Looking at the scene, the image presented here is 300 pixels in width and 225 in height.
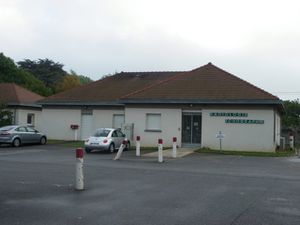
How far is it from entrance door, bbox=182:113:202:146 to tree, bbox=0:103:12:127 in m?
16.4

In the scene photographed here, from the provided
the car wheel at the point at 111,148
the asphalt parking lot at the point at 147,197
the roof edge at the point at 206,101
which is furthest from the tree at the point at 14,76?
the asphalt parking lot at the point at 147,197

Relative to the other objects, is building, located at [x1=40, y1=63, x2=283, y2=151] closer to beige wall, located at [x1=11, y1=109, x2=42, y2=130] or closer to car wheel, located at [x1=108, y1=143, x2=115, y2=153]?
car wheel, located at [x1=108, y1=143, x2=115, y2=153]

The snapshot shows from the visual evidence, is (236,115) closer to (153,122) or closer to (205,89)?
(205,89)

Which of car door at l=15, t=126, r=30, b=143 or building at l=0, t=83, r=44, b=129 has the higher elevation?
building at l=0, t=83, r=44, b=129

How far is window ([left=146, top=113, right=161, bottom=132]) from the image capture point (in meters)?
34.6

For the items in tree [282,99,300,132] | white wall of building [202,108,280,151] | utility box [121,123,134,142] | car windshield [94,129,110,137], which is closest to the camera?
car windshield [94,129,110,137]

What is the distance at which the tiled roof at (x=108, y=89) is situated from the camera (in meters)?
40.1

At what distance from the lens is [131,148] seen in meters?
33.6

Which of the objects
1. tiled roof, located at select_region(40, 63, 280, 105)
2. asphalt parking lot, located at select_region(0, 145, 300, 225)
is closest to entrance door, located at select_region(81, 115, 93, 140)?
tiled roof, located at select_region(40, 63, 280, 105)

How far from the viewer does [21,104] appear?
44.9m

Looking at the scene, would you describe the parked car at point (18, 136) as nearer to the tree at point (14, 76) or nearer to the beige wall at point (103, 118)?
the beige wall at point (103, 118)

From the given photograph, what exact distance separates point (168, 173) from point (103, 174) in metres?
2.26

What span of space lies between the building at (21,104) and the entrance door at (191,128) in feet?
55.3

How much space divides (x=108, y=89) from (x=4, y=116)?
29.9 feet
